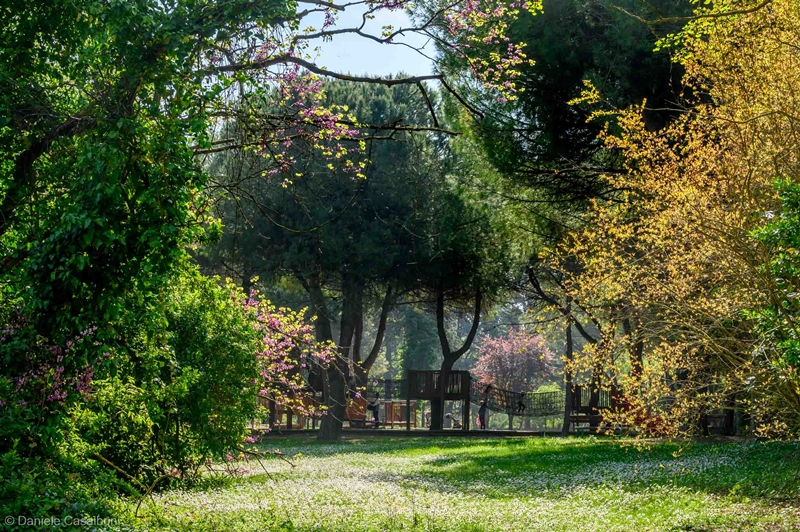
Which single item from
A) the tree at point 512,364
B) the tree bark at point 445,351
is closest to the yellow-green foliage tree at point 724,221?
the tree bark at point 445,351

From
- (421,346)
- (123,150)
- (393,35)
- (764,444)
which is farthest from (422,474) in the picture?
(421,346)

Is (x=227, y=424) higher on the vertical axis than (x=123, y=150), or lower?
lower

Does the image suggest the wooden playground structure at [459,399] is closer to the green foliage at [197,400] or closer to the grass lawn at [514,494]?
the grass lawn at [514,494]

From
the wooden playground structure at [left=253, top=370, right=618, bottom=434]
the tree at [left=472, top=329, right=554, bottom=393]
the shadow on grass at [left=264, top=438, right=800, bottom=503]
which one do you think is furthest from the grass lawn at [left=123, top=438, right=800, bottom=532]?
the tree at [left=472, top=329, right=554, bottom=393]

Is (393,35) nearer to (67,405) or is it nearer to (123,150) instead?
(123,150)

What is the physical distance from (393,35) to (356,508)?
17.2 feet

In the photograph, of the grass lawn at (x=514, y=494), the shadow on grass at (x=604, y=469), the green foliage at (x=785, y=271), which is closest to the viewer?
the green foliage at (x=785, y=271)

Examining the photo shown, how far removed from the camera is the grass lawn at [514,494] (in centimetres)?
832

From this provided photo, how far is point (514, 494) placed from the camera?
11.5 metres

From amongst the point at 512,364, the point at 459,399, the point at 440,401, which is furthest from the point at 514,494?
the point at 512,364

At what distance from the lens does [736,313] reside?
9.35 meters

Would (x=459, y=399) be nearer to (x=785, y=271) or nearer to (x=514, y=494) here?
(x=514, y=494)

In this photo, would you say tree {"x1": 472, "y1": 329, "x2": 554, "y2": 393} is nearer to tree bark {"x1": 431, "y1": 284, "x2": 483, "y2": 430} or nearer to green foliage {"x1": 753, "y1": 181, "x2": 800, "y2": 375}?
tree bark {"x1": 431, "y1": 284, "x2": 483, "y2": 430}

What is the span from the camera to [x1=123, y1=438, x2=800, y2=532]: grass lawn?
832 centimetres
